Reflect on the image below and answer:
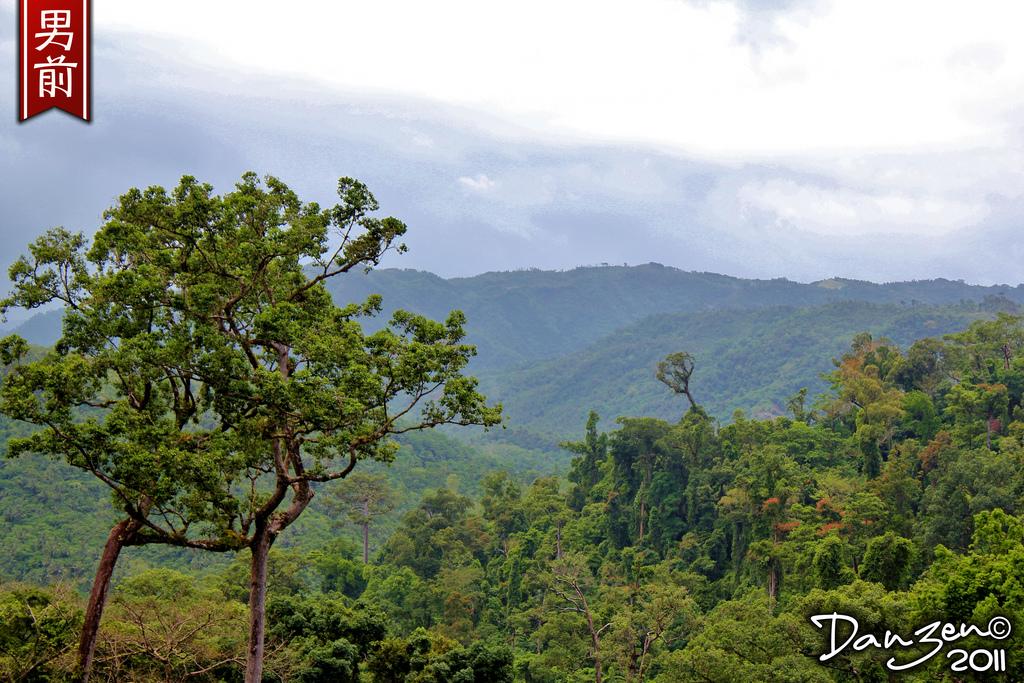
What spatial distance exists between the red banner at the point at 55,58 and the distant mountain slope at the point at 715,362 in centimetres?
8261

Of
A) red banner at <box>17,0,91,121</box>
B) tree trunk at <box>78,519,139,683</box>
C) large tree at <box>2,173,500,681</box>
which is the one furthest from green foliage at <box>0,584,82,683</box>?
red banner at <box>17,0,91,121</box>

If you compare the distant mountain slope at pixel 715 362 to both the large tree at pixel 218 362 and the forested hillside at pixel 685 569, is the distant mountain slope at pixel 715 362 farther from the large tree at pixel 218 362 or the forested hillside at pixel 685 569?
the large tree at pixel 218 362

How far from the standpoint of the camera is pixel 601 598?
29203mm

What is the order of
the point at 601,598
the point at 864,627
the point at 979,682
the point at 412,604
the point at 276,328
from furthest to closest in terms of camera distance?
the point at 412,604
the point at 601,598
the point at 864,627
the point at 979,682
the point at 276,328

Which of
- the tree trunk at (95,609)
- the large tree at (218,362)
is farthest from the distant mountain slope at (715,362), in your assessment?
the tree trunk at (95,609)

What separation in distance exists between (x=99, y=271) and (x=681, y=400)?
104 m

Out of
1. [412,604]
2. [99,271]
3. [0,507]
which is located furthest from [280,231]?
[0,507]

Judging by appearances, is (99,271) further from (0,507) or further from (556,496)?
(0,507)

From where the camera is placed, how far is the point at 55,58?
44.6 feet
